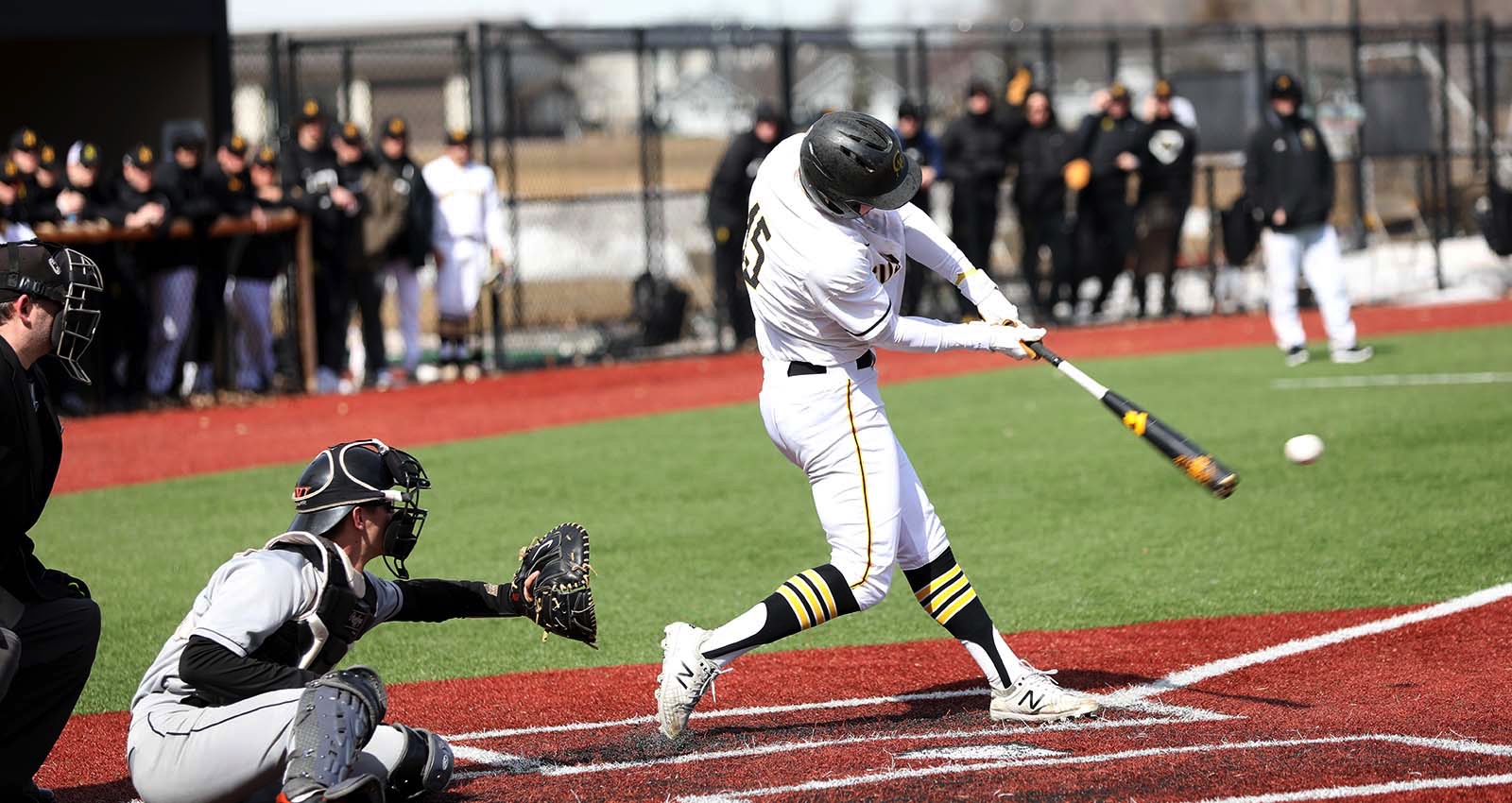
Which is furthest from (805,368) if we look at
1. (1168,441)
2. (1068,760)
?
(1068,760)

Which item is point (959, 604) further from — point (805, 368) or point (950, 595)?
point (805, 368)

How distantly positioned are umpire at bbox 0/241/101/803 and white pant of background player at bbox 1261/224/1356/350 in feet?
38.1

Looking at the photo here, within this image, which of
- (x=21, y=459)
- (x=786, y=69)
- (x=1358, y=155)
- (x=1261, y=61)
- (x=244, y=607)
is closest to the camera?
(x=244, y=607)

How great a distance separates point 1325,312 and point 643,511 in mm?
7260

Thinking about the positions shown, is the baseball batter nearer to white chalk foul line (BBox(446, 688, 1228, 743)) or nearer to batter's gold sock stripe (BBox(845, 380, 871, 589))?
batter's gold sock stripe (BBox(845, 380, 871, 589))

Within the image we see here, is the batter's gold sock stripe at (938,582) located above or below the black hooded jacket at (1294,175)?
below

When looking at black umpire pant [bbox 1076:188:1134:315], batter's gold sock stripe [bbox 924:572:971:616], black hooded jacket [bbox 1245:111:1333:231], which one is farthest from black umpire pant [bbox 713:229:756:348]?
batter's gold sock stripe [bbox 924:572:971:616]

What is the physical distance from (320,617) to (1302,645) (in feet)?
12.4

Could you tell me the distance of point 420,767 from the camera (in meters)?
4.89

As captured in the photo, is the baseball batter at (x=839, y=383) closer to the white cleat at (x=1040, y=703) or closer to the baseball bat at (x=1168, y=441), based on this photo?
the white cleat at (x=1040, y=703)

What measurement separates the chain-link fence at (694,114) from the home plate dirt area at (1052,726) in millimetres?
11513

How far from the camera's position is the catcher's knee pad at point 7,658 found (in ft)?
15.1

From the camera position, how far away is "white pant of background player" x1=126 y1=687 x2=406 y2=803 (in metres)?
4.46

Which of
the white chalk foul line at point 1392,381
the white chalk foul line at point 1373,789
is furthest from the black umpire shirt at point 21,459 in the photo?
the white chalk foul line at point 1392,381
